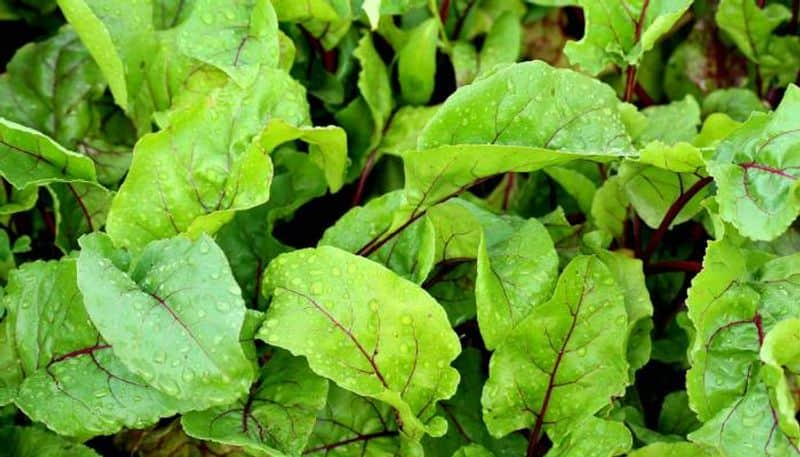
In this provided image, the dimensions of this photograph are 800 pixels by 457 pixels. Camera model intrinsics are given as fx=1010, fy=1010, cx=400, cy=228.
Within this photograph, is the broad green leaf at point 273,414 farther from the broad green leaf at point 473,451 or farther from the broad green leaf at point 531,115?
the broad green leaf at point 531,115

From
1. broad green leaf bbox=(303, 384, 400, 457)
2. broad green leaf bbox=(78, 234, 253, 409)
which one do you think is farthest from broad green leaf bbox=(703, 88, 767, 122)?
broad green leaf bbox=(78, 234, 253, 409)

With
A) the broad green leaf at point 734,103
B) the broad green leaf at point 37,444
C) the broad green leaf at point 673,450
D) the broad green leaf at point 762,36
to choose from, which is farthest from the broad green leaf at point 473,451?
the broad green leaf at point 762,36

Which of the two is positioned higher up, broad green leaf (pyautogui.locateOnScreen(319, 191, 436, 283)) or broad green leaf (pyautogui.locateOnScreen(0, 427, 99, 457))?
broad green leaf (pyautogui.locateOnScreen(319, 191, 436, 283))

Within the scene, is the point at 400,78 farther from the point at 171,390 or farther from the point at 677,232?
the point at 171,390

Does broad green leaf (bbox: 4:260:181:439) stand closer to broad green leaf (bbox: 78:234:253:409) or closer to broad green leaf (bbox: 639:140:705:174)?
broad green leaf (bbox: 78:234:253:409)

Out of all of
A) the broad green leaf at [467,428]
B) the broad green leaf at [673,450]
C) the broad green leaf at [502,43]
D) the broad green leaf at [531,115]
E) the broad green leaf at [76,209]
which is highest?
the broad green leaf at [531,115]

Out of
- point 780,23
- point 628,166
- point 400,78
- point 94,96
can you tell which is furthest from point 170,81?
point 780,23

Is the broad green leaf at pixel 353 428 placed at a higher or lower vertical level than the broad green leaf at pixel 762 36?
lower

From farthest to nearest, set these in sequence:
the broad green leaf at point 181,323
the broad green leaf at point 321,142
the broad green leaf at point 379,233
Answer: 1. the broad green leaf at point 379,233
2. the broad green leaf at point 321,142
3. the broad green leaf at point 181,323

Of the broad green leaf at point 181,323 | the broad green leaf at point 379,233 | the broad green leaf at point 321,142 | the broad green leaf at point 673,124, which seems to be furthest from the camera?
the broad green leaf at point 673,124
